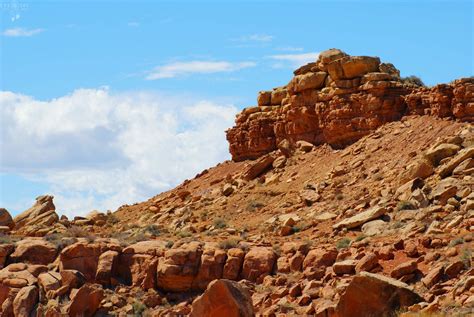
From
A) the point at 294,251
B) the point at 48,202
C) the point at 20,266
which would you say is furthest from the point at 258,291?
the point at 48,202

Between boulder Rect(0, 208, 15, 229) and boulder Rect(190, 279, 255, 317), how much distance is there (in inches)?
940

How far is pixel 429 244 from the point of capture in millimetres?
30578

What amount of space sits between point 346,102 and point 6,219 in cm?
1820

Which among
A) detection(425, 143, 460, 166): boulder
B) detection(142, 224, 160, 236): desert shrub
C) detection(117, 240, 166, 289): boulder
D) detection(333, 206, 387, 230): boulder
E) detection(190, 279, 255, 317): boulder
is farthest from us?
detection(142, 224, 160, 236): desert shrub

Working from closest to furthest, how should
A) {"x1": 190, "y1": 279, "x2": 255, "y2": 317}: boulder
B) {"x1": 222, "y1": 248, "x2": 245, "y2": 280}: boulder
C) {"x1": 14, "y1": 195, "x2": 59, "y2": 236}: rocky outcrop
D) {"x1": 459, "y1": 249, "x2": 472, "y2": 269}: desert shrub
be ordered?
{"x1": 190, "y1": 279, "x2": 255, "y2": 317}: boulder, {"x1": 459, "y1": 249, "x2": 472, "y2": 269}: desert shrub, {"x1": 222, "y1": 248, "x2": 245, "y2": 280}: boulder, {"x1": 14, "y1": 195, "x2": 59, "y2": 236}: rocky outcrop

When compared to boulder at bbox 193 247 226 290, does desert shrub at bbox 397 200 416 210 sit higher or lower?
higher

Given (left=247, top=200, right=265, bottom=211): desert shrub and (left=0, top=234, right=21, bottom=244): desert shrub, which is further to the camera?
→ (left=247, top=200, right=265, bottom=211): desert shrub

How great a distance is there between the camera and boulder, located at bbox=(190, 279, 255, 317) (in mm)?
24297

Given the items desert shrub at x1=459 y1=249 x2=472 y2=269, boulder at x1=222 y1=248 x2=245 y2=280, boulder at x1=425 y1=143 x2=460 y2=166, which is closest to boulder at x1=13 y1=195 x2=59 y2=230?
boulder at x1=222 y1=248 x2=245 y2=280

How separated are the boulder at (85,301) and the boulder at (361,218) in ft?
31.8

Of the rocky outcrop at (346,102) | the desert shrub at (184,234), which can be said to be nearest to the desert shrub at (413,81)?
the rocky outcrop at (346,102)

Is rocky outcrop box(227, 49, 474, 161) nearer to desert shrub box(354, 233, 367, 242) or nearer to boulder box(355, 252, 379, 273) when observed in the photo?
desert shrub box(354, 233, 367, 242)

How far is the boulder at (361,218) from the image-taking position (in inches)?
1441

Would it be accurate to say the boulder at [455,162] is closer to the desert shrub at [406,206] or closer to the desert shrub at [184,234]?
the desert shrub at [406,206]
